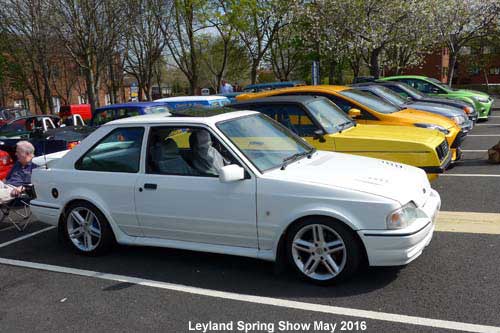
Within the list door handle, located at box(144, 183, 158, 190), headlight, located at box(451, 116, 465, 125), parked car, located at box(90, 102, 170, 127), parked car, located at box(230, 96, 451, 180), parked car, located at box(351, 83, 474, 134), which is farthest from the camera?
parked car, located at box(90, 102, 170, 127)

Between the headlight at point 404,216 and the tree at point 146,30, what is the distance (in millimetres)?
20658

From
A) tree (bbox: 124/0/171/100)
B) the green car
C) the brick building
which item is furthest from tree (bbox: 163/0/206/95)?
the brick building

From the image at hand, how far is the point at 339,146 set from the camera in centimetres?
674

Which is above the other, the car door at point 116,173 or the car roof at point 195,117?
the car roof at point 195,117

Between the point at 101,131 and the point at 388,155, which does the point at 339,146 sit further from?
the point at 101,131

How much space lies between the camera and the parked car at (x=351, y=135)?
20.8 feet

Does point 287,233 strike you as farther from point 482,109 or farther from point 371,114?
point 482,109

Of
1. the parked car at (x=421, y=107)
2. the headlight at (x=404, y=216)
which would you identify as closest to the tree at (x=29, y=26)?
the parked car at (x=421, y=107)

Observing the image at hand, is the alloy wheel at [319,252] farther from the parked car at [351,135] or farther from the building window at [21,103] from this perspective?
the building window at [21,103]

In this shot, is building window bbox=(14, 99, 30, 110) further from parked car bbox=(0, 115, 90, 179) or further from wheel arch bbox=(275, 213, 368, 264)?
wheel arch bbox=(275, 213, 368, 264)

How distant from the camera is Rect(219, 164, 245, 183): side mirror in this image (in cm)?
409

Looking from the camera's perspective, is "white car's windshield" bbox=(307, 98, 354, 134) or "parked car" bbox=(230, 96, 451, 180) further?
"white car's windshield" bbox=(307, 98, 354, 134)

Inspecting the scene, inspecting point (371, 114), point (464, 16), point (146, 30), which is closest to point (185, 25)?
point (146, 30)

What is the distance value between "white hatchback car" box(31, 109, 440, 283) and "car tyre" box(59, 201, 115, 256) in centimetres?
1
